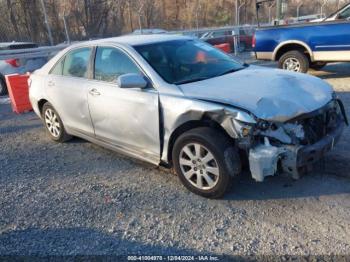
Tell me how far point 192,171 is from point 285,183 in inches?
42.1

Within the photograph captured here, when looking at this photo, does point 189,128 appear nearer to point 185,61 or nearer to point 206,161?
point 206,161

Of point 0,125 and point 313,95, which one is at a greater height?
point 313,95

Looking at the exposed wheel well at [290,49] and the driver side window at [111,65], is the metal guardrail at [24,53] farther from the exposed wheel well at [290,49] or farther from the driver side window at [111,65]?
the exposed wheel well at [290,49]

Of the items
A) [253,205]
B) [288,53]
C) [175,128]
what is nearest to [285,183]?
[253,205]

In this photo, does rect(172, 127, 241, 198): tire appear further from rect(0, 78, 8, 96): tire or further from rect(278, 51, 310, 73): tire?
rect(0, 78, 8, 96): tire

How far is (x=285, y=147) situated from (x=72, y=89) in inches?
123

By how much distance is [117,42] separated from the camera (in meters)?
4.57

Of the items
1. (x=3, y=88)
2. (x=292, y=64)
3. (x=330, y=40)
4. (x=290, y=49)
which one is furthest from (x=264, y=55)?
(x=3, y=88)

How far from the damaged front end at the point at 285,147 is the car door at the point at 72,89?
251 cm

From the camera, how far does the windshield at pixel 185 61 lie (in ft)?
13.6

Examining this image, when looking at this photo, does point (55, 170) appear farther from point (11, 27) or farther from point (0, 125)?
point (11, 27)

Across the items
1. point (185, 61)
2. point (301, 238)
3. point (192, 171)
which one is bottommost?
point (301, 238)

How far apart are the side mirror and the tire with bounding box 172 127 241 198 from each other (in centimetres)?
76

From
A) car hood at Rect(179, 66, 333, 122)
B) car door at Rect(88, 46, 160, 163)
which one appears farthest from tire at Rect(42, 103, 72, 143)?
car hood at Rect(179, 66, 333, 122)
